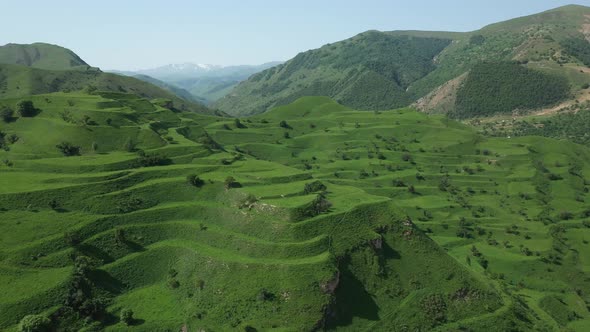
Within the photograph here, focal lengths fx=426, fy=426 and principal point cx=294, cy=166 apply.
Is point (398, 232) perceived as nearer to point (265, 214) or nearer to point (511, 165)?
point (265, 214)

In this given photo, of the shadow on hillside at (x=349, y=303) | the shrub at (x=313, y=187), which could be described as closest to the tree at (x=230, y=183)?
the shrub at (x=313, y=187)

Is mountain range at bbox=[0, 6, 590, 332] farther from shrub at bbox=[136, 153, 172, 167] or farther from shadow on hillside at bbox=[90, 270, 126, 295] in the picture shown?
shrub at bbox=[136, 153, 172, 167]

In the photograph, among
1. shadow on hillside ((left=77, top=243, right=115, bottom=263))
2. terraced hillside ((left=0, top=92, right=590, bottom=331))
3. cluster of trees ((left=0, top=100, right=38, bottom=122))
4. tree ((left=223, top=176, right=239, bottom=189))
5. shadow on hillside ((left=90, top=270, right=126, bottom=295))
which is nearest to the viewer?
terraced hillside ((left=0, top=92, right=590, bottom=331))

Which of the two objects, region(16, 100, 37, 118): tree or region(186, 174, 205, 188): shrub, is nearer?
region(186, 174, 205, 188): shrub

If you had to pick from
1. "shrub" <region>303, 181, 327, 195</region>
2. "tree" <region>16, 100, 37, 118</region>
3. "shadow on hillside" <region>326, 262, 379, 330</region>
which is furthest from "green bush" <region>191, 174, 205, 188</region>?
"tree" <region>16, 100, 37, 118</region>

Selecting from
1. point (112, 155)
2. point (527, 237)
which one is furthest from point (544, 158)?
point (112, 155)

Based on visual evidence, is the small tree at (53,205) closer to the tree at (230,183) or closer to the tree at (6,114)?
the tree at (230,183)

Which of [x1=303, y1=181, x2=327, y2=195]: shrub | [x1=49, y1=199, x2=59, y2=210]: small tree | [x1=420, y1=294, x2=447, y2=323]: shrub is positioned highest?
[x1=49, y1=199, x2=59, y2=210]: small tree

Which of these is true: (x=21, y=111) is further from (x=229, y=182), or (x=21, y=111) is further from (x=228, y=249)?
(x=228, y=249)
